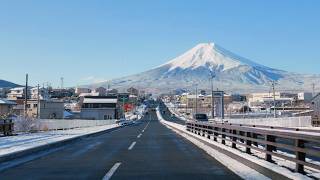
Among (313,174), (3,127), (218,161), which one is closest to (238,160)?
(218,161)

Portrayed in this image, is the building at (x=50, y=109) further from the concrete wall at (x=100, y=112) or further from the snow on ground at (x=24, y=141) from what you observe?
the snow on ground at (x=24, y=141)

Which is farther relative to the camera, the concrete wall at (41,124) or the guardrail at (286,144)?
the concrete wall at (41,124)

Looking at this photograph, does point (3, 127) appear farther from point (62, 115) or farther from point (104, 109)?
point (104, 109)

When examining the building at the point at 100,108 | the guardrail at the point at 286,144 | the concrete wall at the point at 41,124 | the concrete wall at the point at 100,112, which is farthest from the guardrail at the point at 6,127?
the concrete wall at the point at 100,112

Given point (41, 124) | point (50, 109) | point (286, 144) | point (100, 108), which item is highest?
point (100, 108)

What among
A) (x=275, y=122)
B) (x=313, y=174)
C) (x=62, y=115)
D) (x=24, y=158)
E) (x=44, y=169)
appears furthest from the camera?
(x=62, y=115)

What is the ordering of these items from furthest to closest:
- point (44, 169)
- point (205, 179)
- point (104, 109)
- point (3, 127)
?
point (104, 109), point (3, 127), point (44, 169), point (205, 179)

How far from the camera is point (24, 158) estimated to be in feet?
59.3

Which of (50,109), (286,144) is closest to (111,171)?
(286,144)

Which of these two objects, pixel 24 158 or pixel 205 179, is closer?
pixel 205 179

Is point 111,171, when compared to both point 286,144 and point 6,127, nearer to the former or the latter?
point 286,144

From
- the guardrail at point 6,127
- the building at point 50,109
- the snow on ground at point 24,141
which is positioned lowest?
the snow on ground at point 24,141

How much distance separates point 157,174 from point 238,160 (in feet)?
13.3

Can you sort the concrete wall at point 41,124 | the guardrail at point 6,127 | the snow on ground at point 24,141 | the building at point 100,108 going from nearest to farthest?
the snow on ground at point 24,141
the guardrail at point 6,127
the concrete wall at point 41,124
the building at point 100,108
